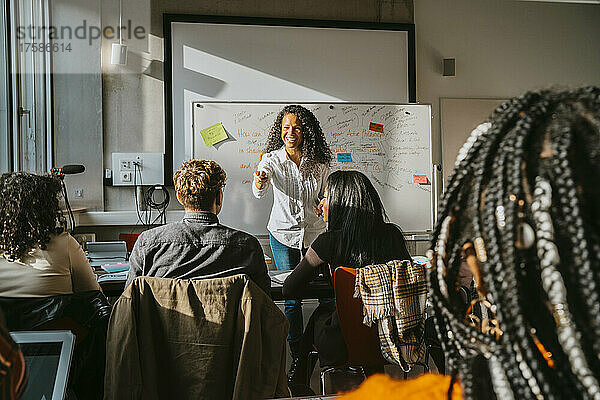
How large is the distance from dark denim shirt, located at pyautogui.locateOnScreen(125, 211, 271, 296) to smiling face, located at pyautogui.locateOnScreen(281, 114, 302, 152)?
2.68m

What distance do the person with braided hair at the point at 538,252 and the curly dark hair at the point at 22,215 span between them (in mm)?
1999

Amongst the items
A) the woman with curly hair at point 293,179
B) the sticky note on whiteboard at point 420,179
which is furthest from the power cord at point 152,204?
the sticky note on whiteboard at point 420,179

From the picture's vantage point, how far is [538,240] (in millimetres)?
378

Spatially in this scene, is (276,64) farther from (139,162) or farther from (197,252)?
(197,252)

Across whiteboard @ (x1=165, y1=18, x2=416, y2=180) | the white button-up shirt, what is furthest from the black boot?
whiteboard @ (x1=165, y1=18, x2=416, y2=180)

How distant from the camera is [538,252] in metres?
0.38

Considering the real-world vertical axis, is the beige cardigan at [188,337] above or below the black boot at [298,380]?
above

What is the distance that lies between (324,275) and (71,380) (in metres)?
1.15

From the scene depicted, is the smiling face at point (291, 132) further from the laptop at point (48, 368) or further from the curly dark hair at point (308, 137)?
the laptop at point (48, 368)

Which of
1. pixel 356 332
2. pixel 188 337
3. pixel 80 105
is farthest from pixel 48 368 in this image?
pixel 80 105

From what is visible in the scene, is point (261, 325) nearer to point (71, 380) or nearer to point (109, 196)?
point (71, 380)

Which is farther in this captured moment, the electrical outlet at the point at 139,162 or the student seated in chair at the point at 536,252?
the electrical outlet at the point at 139,162

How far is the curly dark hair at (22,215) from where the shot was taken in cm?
212

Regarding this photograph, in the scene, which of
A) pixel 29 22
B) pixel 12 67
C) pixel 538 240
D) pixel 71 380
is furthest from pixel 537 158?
pixel 29 22
